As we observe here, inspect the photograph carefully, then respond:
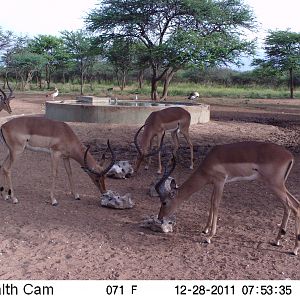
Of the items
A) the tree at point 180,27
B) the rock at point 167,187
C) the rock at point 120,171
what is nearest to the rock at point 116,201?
the rock at point 167,187

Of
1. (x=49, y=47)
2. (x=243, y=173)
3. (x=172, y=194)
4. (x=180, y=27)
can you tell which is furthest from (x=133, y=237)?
(x=49, y=47)

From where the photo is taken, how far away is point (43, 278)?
3.92 metres

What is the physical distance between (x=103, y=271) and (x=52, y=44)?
151ft

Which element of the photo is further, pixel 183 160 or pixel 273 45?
pixel 273 45

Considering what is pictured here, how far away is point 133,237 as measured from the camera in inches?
197

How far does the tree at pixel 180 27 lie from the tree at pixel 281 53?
439 inches

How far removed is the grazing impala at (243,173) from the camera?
469 cm

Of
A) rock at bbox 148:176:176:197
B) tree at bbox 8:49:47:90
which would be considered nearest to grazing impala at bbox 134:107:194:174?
rock at bbox 148:176:176:197

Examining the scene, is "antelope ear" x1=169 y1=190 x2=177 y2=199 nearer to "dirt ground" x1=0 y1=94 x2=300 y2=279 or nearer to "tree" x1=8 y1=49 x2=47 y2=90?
"dirt ground" x1=0 y1=94 x2=300 y2=279

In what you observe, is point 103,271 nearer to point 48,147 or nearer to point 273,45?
point 48,147

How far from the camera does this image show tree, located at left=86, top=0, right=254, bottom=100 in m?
24.4

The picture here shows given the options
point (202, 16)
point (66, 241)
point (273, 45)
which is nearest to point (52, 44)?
point (273, 45)

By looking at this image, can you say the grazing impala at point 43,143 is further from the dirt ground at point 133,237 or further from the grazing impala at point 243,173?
the grazing impala at point 243,173

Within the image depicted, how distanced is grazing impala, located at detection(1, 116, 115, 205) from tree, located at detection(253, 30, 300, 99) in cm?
3233
